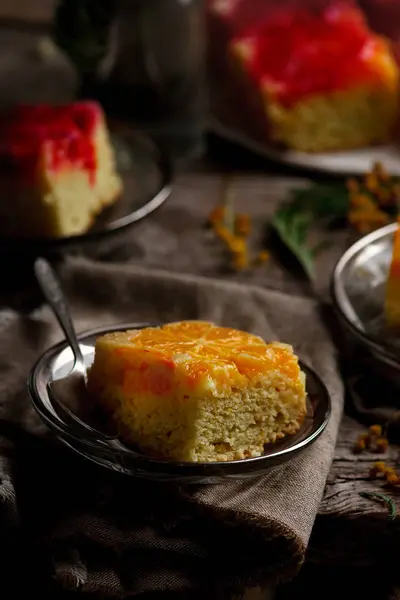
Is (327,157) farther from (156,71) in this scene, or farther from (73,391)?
(73,391)

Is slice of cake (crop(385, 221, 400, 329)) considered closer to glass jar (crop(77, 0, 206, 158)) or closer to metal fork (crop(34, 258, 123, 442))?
metal fork (crop(34, 258, 123, 442))

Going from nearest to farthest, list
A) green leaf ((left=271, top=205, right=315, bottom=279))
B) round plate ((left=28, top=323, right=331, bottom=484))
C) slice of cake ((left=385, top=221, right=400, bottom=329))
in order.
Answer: round plate ((left=28, top=323, right=331, bottom=484)) < slice of cake ((left=385, top=221, right=400, bottom=329)) < green leaf ((left=271, top=205, right=315, bottom=279))

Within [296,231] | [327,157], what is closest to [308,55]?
[327,157]

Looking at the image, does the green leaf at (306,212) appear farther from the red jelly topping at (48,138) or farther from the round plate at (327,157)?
the red jelly topping at (48,138)

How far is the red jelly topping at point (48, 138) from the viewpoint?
1.94 meters

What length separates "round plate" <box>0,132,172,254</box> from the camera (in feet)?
5.94

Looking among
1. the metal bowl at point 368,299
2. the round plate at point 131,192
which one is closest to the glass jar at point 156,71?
the round plate at point 131,192

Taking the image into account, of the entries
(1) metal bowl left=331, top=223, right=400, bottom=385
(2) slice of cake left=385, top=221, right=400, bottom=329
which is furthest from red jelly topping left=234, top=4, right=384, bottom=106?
(2) slice of cake left=385, top=221, right=400, bottom=329

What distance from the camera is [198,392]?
4.19 ft

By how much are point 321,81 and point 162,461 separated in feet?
5.35

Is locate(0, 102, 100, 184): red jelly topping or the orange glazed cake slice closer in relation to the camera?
the orange glazed cake slice

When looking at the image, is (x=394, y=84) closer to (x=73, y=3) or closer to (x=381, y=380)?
(x=73, y=3)

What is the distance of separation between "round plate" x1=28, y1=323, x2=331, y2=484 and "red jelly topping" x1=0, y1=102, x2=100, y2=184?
60 centimetres

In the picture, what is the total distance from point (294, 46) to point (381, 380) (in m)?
1.31
